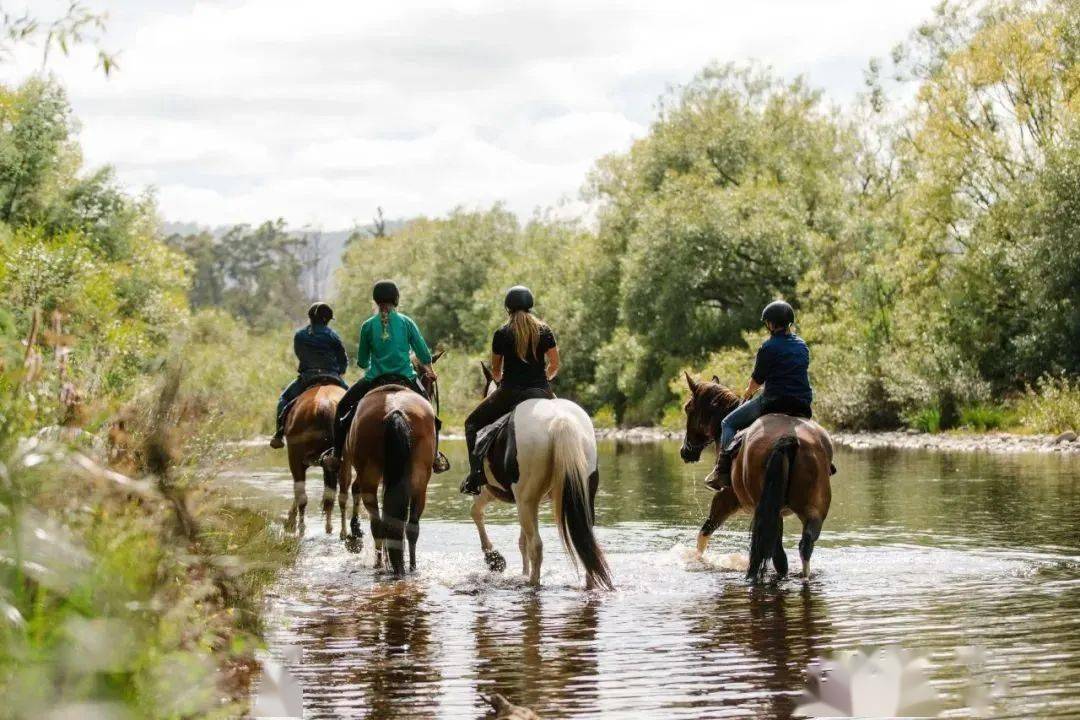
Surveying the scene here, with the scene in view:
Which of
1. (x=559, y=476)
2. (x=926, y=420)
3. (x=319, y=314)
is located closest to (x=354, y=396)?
(x=319, y=314)

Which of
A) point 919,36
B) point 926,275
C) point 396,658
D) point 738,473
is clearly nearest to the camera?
point 396,658

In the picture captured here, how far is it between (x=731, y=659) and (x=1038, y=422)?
1083 inches

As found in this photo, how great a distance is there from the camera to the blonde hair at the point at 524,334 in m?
12.2

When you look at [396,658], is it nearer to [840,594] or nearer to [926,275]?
[840,594]

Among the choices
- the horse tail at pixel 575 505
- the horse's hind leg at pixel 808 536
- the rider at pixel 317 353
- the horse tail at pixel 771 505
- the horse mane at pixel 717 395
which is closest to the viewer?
the horse tail at pixel 575 505

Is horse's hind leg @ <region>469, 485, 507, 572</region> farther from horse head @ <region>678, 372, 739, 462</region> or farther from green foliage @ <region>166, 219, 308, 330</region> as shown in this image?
green foliage @ <region>166, 219, 308, 330</region>

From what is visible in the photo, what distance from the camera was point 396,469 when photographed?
12242 millimetres

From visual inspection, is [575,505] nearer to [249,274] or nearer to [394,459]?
[394,459]

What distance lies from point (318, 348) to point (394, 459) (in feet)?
14.1

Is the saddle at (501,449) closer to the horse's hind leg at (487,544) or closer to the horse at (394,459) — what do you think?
the horse at (394,459)

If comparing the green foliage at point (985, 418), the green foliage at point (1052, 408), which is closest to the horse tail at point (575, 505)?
the green foliage at point (1052, 408)

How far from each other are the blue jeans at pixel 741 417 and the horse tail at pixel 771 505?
0.76 m

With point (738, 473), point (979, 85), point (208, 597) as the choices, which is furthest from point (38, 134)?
point (208, 597)

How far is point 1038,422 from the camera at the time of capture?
33188 millimetres
